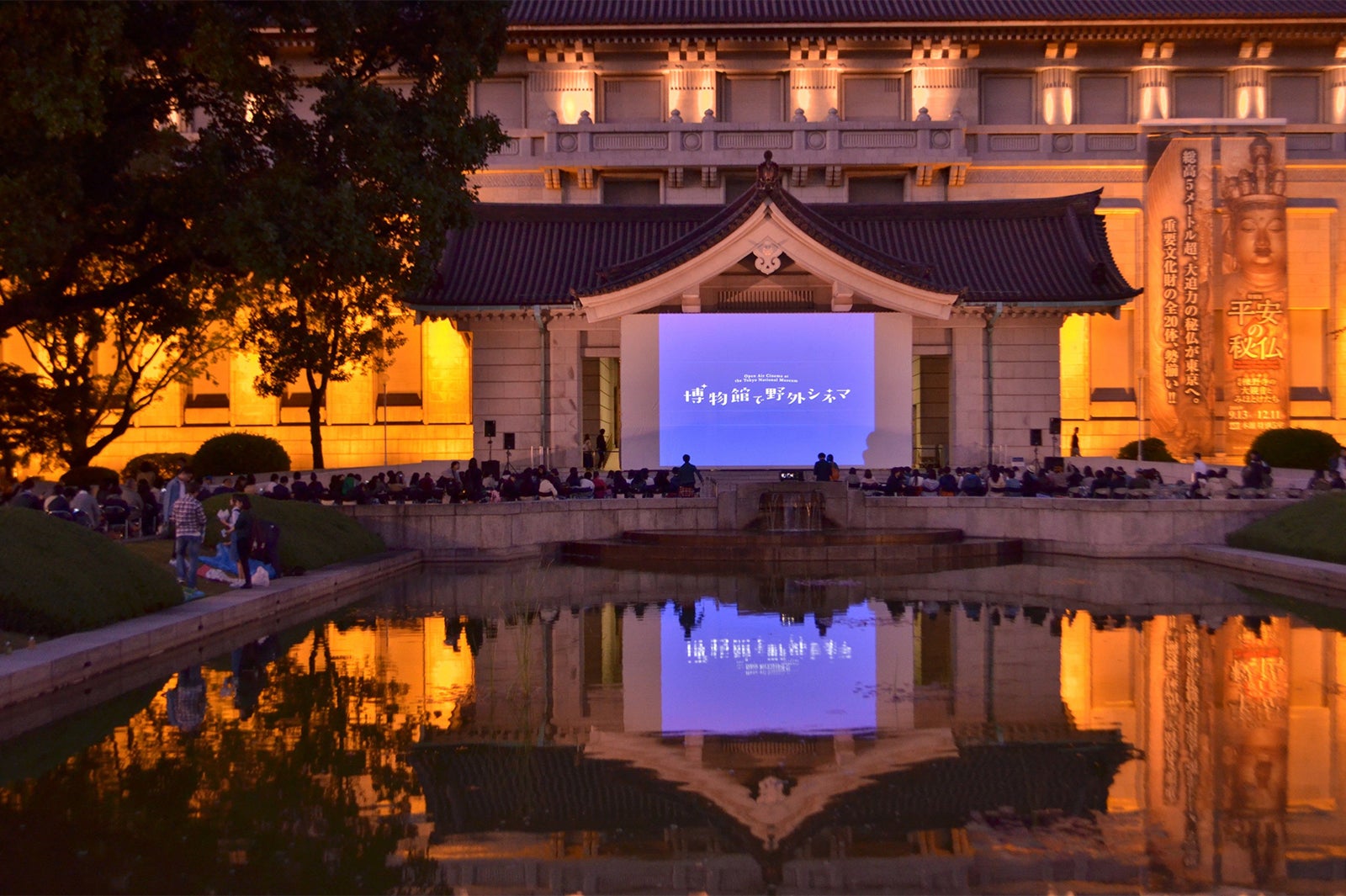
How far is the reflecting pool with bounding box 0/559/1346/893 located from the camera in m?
7.05

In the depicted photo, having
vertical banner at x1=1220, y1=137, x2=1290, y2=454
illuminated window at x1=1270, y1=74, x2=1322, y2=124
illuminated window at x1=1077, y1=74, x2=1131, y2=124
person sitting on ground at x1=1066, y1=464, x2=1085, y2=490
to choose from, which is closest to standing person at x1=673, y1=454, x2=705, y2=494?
person sitting on ground at x1=1066, y1=464, x2=1085, y2=490

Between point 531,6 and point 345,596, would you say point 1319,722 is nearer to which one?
point 345,596

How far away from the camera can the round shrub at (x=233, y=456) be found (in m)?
32.8

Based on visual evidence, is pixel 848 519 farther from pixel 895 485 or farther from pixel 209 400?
pixel 209 400

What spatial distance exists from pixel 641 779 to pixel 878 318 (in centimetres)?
2387

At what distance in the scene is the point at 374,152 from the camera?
19156 mm

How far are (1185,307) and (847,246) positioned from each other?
16.1 metres

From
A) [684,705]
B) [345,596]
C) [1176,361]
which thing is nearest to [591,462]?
[345,596]

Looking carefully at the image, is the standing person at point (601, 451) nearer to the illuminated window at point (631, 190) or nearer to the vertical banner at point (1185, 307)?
the illuminated window at point (631, 190)

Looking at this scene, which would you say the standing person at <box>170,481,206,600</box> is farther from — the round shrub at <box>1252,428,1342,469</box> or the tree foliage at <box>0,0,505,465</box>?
the round shrub at <box>1252,428,1342,469</box>

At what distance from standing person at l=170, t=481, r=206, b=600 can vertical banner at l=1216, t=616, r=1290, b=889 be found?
40.9 ft

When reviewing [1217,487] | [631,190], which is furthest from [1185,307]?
[631,190]

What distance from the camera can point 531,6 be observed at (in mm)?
46656

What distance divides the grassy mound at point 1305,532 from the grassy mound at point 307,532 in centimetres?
1604
